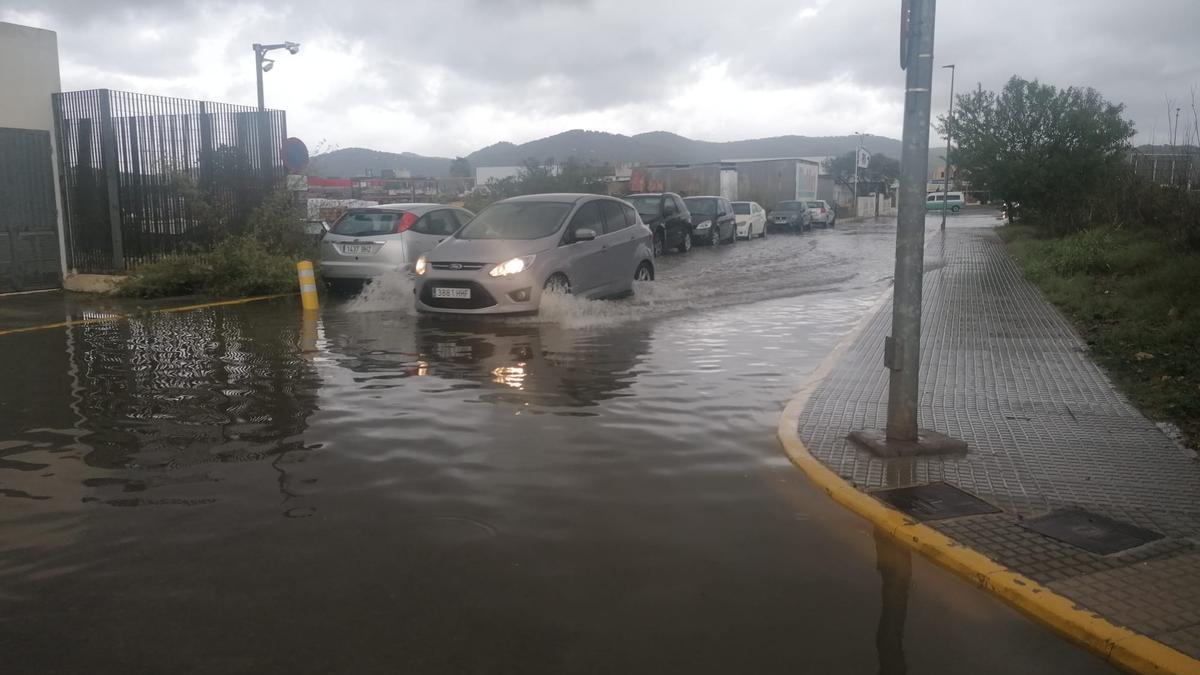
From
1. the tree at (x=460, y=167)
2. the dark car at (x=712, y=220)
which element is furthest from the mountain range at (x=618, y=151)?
the dark car at (x=712, y=220)

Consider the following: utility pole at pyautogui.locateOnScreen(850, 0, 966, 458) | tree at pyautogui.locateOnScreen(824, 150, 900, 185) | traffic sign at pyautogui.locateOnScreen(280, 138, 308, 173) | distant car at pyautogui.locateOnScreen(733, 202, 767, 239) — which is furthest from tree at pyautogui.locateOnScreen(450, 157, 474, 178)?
utility pole at pyautogui.locateOnScreen(850, 0, 966, 458)

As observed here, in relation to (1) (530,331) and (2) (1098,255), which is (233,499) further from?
(2) (1098,255)

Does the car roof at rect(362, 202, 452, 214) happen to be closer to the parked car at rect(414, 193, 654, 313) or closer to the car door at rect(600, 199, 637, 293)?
the parked car at rect(414, 193, 654, 313)

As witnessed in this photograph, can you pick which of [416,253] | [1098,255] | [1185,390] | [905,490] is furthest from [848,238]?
[905,490]

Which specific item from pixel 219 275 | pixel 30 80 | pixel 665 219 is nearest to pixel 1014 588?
pixel 219 275

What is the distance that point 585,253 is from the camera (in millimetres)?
12516

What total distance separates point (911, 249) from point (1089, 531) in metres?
1.97

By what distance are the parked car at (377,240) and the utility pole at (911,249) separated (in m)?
9.42

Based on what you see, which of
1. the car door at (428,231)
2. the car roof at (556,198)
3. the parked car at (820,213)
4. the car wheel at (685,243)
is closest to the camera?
the car roof at (556,198)

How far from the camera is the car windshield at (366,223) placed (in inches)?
579

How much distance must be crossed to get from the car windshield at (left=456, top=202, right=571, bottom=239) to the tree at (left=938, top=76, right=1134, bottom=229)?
20.8 meters

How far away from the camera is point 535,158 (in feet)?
126

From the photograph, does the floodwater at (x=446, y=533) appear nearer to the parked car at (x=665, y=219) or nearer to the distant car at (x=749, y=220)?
the parked car at (x=665, y=219)

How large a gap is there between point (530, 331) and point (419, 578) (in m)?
7.08
